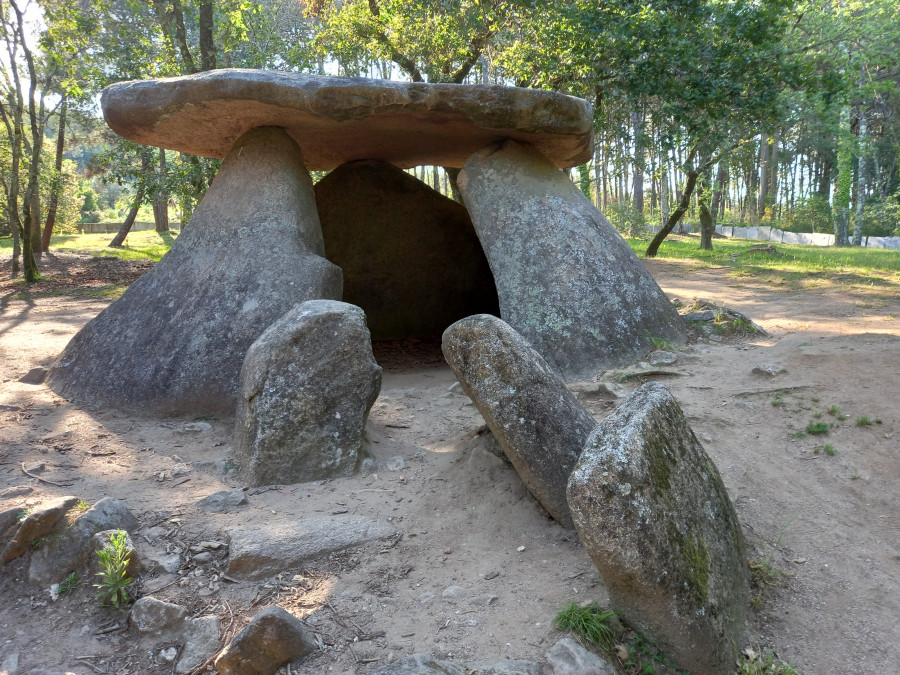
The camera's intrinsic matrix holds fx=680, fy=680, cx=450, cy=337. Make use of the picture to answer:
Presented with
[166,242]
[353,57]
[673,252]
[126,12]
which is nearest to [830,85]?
[673,252]

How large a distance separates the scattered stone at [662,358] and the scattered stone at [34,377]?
515cm

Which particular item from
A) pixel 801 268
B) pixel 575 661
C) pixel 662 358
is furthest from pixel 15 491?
pixel 801 268

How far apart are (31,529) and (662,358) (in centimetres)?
467

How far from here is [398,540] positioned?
3377 millimetres

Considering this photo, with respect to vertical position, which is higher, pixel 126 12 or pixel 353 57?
pixel 126 12

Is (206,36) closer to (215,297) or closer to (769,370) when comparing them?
(215,297)

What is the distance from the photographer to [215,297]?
568 centimetres

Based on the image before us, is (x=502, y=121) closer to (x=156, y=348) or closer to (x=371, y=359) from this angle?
(x=371, y=359)

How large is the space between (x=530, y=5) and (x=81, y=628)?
33.9ft

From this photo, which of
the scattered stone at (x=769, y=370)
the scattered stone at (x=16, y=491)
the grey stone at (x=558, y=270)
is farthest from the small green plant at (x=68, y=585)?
the scattered stone at (x=769, y=370)

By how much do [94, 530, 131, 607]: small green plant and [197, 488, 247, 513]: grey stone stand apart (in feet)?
2.28

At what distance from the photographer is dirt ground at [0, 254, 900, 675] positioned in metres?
2.72

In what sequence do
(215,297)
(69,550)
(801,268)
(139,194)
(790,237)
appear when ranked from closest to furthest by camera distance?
(69,550), (215,297), (801,268), (139,194), (790,237)

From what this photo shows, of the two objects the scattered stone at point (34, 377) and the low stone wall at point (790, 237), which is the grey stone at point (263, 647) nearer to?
the scattered stone at point (34, 377)
